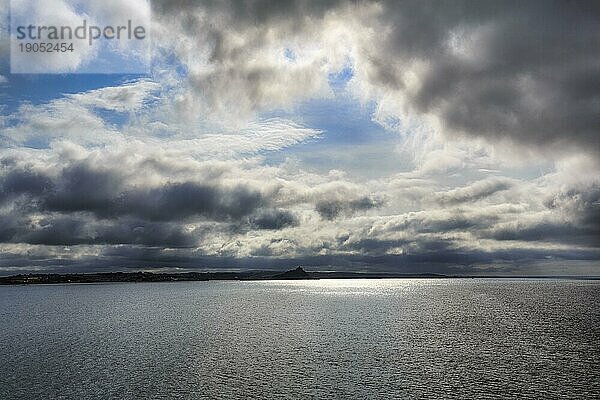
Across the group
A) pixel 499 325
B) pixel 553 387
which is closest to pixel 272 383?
pixel 553 387

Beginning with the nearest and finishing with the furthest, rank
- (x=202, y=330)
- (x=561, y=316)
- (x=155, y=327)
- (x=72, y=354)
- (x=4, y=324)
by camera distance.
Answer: (x=72, y=354) < (x=202, y=330) < (x=155, y=327) < (x=4, y=324) < (x=561, y=316)

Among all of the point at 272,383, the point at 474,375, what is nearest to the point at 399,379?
the point at 474,375

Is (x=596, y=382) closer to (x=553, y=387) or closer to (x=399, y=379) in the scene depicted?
(x=553, y=387)

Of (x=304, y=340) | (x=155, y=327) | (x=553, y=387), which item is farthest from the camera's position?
(x=155, y=327)

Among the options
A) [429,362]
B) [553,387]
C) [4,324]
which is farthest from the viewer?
[4,324]

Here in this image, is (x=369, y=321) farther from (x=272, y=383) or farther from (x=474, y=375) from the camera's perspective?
(x=272, y=383)

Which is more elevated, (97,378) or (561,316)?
(97,378)

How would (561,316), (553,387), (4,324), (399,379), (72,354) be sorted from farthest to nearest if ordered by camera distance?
(561,316) < (4,324) < (72,354) < (399,379) < (553,387)

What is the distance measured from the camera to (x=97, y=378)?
6341 cm

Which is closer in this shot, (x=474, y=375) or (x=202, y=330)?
(x=474, y=375)

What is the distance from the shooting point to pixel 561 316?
15138 cm

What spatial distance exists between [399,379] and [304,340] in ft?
121

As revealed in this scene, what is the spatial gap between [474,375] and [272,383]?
27705mm

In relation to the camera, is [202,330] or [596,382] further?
[202,330]
